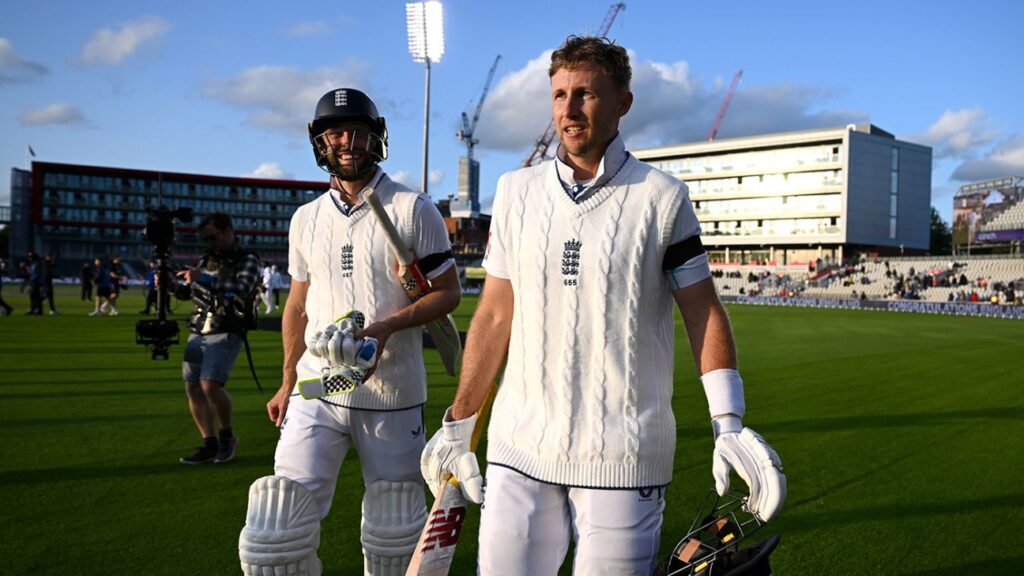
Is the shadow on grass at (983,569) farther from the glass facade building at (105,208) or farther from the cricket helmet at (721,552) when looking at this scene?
the glass facade building at (105,208)

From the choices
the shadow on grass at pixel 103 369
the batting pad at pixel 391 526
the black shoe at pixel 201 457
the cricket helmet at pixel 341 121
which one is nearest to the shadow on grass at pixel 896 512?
the batting pad at pixel 391 526

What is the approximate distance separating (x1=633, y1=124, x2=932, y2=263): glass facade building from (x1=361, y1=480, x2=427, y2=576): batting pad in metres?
Answer: 90.5

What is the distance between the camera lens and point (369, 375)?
339 cm

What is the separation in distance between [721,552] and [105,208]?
4205 inches

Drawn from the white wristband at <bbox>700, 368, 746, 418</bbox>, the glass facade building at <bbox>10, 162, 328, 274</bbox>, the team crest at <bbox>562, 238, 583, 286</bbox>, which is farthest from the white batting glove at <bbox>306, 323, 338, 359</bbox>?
the glass facade building at <bbox>10, 162, 328, 274</bbox>

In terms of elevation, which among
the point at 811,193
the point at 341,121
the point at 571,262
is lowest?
the point at 571,262

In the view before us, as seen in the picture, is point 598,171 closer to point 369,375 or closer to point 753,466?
point 753,466

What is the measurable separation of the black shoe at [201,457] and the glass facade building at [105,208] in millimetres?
85653

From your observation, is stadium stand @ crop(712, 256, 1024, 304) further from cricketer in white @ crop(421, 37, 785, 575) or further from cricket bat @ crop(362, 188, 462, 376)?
cricketer in white @ crop(421, 37, 785, 575)

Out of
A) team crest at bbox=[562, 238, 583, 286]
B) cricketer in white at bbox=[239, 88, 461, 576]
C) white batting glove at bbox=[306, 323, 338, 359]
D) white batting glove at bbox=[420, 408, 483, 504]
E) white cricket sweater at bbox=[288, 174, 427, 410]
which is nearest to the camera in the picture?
team crest at bbox=[562, 238, 583, 286]

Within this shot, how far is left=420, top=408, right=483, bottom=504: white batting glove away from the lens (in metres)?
2.69

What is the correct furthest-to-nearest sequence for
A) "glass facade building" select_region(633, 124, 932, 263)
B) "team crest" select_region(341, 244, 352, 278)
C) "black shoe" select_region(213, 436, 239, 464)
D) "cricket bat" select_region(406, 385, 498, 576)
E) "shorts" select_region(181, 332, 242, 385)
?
"glass facade building" select_region(633, 124, 932, 263) → "black shoe" select_region(213, 436, 239, 464) → "shorts" select_region(181, 332, 242, 385) → "team crest" select_region(341, 244, 352, 278) → "cricket bat" select_region(406, 385, 498, 576)

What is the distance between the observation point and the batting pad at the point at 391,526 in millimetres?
3377

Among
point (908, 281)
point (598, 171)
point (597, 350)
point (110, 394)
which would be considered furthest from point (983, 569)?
point (908, 281)
